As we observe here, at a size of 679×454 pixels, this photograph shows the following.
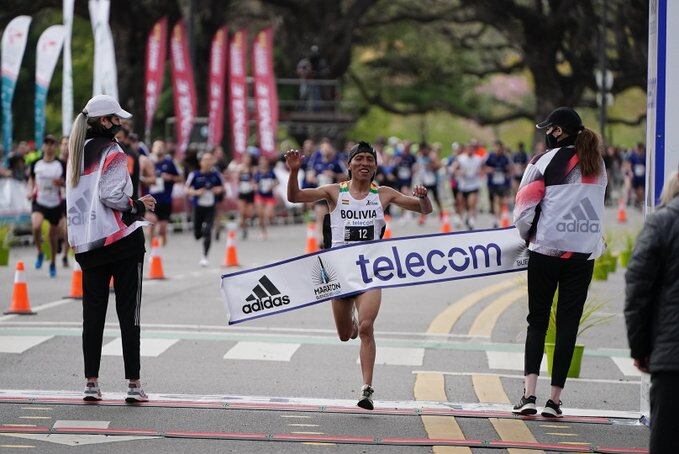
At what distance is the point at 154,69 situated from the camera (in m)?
36.5

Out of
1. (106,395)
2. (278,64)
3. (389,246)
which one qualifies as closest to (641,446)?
(389,246)

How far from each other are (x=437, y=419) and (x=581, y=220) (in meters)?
1.53

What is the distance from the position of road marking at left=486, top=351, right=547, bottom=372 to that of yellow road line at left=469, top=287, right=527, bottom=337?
142 cm

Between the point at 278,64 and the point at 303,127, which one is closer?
the point at 303,127

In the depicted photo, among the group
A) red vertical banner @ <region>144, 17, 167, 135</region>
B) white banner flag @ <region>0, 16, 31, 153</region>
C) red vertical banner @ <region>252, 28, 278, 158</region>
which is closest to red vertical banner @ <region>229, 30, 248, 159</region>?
red vertical banner @ <region>252, 28, 278, 158</region>

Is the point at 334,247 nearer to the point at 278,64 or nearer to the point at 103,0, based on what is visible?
the point at 103,0

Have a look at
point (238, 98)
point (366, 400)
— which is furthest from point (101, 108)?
point (238, 98)

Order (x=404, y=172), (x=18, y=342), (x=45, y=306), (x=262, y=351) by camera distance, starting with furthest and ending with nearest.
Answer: (x=404, y=172) < (x=45, y=306) < (x=18, y=342) < (x=262, y=351)

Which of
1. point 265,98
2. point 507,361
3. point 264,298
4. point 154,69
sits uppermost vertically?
point 154,69

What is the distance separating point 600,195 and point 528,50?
41451mm

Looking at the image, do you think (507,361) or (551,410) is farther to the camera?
(507,361)

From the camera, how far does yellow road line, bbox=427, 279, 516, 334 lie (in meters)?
15.1

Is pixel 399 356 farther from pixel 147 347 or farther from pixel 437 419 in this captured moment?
pixel 437 419

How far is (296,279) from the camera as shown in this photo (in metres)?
10.1
